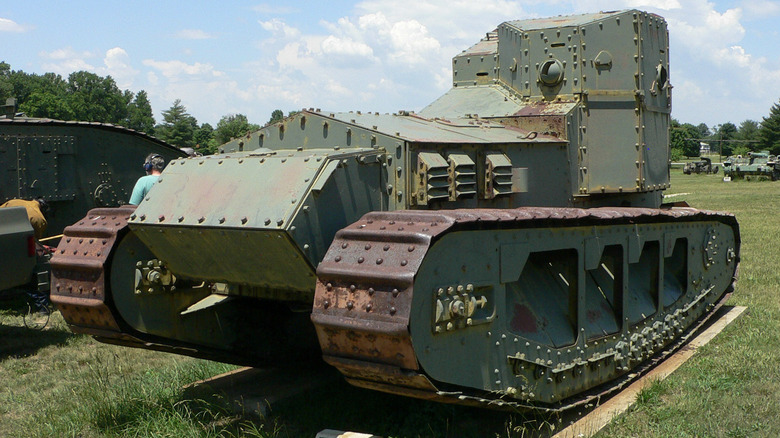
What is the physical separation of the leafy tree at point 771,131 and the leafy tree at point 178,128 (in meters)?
48.6

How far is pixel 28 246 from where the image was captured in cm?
804

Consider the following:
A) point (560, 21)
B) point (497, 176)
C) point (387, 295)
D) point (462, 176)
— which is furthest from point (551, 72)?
point (387, 295)

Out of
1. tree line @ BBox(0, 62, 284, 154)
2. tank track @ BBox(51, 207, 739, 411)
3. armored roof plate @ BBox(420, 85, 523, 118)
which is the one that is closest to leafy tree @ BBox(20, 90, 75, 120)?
tree line @ BBox(0, 62, 284, 154)

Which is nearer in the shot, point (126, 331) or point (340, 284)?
point (340, 284)

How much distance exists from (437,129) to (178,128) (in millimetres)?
67036

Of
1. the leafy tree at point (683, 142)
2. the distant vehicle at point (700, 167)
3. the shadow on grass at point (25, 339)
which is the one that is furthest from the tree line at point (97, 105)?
the shadow on grass at point (25, 339)

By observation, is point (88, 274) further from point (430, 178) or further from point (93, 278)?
point (430, 178)

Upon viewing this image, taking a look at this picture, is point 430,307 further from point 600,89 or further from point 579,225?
point 600,89

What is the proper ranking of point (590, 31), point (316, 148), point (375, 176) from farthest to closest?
1. point (590, 31)
2. point (316, 148)
3. point (375, 176)

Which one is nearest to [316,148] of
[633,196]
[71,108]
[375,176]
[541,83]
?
[375,176]

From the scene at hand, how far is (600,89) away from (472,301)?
347cm

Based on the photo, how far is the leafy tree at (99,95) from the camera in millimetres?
77150

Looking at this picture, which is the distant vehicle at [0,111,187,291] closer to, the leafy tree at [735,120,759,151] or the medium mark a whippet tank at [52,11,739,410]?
the medium mark a whippet tank at [52,11,739,410]

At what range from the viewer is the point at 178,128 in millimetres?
70250
